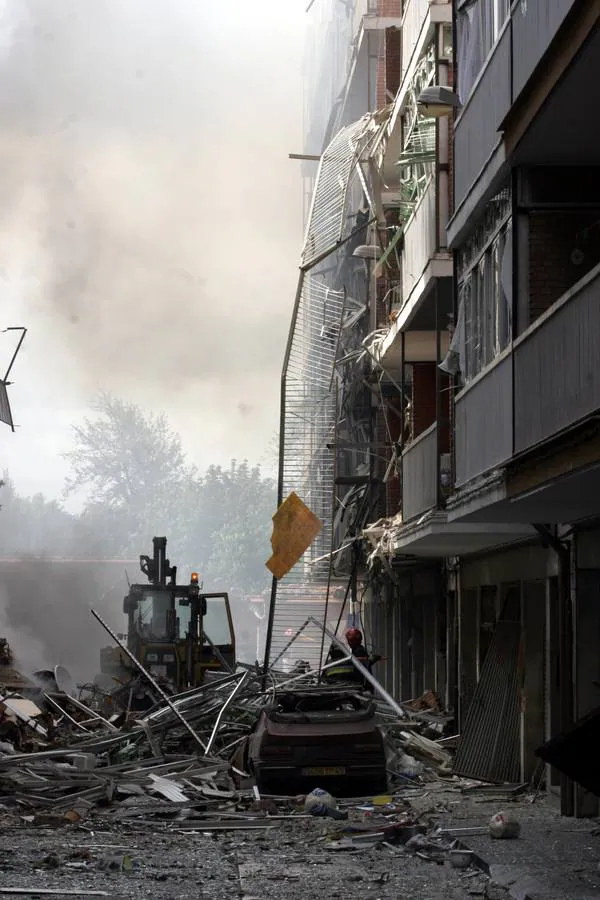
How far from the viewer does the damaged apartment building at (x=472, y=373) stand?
12.4 meters

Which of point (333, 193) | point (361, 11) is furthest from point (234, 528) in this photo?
point (333, 193)

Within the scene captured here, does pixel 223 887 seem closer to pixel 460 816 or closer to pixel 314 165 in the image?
pixel 460 816

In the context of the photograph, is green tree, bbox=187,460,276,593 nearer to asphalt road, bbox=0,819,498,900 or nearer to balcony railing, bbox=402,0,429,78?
balcony railing, bbox=402,0,429,78

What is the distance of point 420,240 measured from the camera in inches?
873

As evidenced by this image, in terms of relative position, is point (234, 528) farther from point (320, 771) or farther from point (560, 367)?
point (560, 367)

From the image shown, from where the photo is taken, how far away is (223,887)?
11.2 meters

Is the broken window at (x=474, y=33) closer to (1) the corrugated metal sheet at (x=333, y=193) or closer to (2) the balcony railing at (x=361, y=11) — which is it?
(1) the corrugated metal sheet at (x=333, y=193)

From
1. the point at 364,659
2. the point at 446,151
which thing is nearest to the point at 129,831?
the point at 364,659

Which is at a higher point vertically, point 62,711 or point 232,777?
point 62,711

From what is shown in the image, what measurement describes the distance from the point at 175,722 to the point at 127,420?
221 ft

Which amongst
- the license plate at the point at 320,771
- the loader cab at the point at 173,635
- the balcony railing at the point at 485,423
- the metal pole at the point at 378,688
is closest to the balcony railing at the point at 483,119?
the balcony railing at the point at 485,423

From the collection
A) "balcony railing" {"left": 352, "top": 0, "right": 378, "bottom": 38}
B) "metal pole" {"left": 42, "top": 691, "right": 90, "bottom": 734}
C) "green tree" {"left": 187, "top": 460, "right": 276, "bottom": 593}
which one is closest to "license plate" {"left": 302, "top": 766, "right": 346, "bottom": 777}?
"metal pole" {"left": 42, "top": 691, "right": 90, "bottom": 734}

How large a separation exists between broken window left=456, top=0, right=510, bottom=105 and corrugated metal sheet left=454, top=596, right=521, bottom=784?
6.62 meters

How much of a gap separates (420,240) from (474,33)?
541 cm
